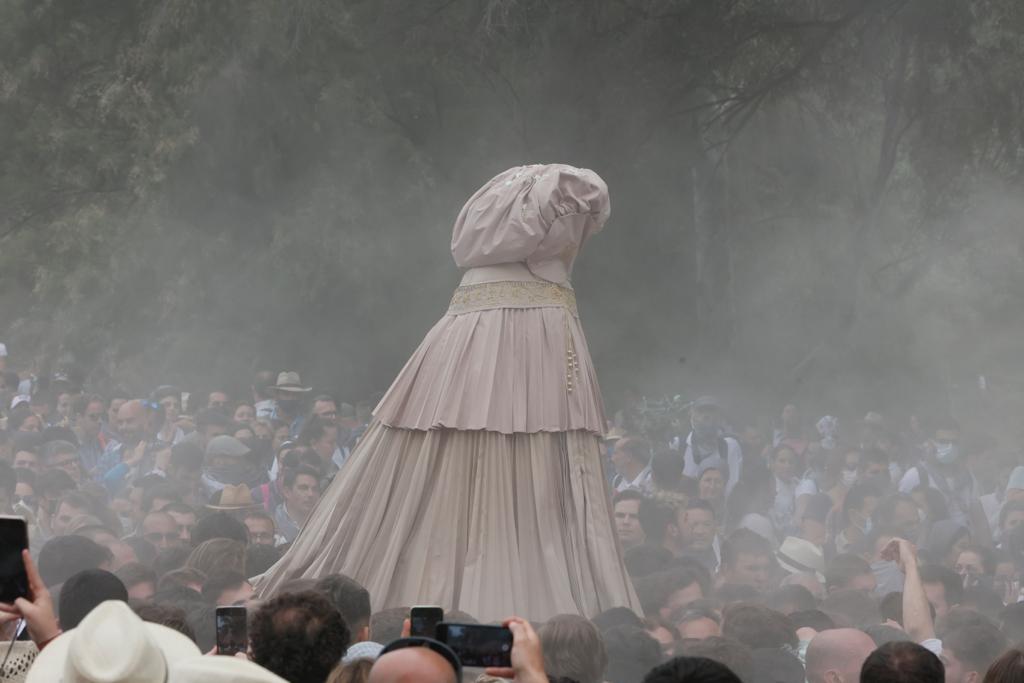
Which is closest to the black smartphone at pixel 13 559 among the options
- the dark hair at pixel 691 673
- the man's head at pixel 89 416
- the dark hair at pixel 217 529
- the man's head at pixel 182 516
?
the dark hair at pixel 691 673

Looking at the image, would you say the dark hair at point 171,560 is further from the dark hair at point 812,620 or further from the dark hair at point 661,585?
the dark hair at point 812,620

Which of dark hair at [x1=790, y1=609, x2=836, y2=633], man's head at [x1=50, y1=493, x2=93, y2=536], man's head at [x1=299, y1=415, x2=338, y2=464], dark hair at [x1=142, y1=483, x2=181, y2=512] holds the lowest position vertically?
dark hair at [x1=790, y1=609, x2=836, y2=633]

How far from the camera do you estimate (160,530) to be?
6.87 meters

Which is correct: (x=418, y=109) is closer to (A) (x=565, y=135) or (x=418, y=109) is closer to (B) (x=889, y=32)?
(A) (x=565, y=135)

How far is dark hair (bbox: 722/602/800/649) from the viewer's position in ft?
14.7

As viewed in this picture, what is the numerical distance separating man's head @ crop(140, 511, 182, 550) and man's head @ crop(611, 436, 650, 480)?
288cm

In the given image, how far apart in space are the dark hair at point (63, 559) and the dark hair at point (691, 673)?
11.4ft

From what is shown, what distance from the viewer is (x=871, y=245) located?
11.7 meters

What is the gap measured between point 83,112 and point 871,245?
677cm

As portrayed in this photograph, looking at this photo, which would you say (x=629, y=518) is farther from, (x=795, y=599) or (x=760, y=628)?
(x=760, y=628)

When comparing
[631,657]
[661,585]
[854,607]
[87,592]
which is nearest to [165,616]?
[87,592]

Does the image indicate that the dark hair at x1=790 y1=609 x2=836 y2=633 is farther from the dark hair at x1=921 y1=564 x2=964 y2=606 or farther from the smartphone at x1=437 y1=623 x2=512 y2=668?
the smartphone at x1=437 y1=623 x2=512 y2=668

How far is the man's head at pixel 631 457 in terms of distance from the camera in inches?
344

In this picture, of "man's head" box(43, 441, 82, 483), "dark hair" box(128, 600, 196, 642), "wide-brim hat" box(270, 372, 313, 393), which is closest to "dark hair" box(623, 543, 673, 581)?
"dark hair" box(128, 600, 196, 642)
